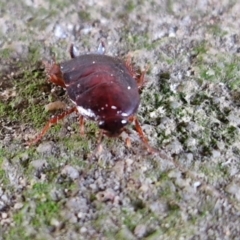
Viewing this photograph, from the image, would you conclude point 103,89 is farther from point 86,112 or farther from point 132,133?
point 132,133

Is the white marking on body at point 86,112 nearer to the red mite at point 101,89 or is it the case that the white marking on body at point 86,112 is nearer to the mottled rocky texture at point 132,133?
the red mite at point 101,89

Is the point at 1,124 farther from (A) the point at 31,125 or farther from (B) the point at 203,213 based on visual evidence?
(B) the point at 203,213

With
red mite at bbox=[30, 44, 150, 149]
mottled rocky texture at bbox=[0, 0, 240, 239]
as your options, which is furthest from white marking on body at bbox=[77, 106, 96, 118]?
mottled rocky texture at bbox=[0, 0, 240, 239]

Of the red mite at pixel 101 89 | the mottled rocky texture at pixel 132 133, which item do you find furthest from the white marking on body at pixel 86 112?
the mottled rocky texture at pixel 132 133

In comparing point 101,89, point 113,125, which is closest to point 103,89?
point 101,89

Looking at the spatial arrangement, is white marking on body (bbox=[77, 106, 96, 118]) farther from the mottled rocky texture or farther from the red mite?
the mottled rocky texture

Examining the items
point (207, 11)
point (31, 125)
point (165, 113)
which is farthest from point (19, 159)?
point (207, 11)

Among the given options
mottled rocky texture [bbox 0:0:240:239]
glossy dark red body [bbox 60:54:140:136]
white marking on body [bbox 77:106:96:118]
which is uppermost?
glossy dark red body [bbox 60:54:140:136]

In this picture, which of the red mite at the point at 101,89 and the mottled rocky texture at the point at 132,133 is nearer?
the mottled rocky texture at the point at 132,133
